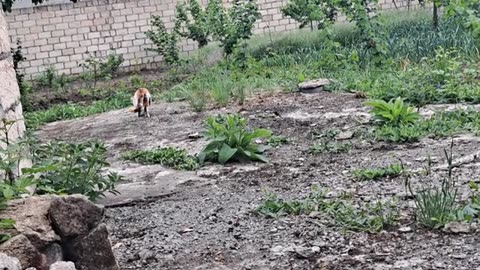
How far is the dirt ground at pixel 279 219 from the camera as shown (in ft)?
10.7

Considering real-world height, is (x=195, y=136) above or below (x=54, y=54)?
below

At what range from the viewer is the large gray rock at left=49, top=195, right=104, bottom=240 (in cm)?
266

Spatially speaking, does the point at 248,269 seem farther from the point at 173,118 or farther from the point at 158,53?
the point at 158,53

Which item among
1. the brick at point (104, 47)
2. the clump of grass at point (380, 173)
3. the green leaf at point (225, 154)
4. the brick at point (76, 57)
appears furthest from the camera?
the brick at point (104, 47)

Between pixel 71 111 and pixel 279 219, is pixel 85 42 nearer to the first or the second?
pixel 71 111

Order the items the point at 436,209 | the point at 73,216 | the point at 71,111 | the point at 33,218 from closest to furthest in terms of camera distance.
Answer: the point at 33,218 → the point at 73,216 → the point at 436,209 → the point at 71,111

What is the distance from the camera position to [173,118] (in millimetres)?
7668

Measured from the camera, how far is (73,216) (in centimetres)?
271

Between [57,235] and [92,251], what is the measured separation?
0.19m

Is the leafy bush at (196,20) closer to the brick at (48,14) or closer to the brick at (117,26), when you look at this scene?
the brick at (117,26)

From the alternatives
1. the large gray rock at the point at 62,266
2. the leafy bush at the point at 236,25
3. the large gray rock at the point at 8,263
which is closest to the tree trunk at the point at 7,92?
the large gray rock at the point at 62,266

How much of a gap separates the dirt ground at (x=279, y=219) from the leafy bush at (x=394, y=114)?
0.22 metres

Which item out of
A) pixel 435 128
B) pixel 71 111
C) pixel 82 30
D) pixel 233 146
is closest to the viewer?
pixel 233 146

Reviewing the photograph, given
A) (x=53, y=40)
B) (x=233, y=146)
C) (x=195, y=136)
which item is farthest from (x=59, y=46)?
(x=233, y=146)
